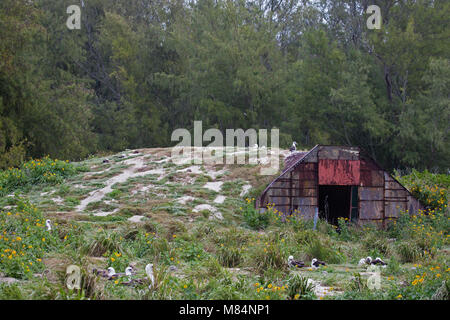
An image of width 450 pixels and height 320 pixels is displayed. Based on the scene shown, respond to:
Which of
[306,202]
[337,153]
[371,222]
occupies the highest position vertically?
[337,153]

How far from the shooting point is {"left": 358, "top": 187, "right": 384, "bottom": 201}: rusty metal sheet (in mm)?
14680

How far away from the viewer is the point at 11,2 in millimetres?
23609

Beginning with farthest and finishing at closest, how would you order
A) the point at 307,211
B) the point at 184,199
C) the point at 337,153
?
the point at 337,153 < the point at 307,211 < the point at 184,199

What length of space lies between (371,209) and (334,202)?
1851 millimetres

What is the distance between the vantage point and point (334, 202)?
54.0 ft

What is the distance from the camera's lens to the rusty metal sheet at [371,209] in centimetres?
1465

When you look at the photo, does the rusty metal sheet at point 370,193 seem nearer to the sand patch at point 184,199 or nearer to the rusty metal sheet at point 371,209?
the rusty metal sheet at point 371,209

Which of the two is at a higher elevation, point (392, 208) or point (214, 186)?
point (214, 186)

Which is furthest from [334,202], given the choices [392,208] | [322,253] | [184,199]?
[322,253]

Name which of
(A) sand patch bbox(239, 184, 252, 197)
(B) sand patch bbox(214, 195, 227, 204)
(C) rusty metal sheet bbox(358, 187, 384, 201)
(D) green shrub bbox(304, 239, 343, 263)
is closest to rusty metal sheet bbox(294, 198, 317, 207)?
(C) rusty metal sheet bbox(358, 187, 384, 201)

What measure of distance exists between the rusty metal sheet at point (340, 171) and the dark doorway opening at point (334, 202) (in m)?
0.78

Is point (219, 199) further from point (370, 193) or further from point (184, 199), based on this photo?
point (370, 193)

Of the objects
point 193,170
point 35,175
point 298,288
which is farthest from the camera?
point 193,170
